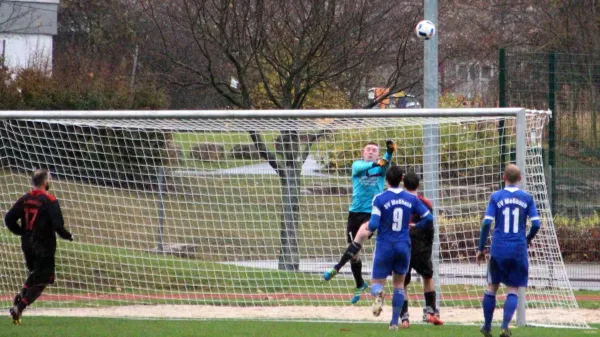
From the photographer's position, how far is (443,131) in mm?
14273

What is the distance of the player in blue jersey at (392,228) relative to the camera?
32.1 feet

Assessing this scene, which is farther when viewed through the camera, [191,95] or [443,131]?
[191,95]

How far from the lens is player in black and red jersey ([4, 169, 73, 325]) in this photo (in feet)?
34.6

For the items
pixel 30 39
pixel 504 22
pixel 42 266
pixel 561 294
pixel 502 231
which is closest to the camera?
pixel 502 231

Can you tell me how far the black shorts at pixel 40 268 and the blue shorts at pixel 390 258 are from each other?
12.4 ft

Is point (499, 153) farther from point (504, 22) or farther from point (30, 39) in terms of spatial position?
point (30, 39)

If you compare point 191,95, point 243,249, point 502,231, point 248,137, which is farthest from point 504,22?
point 502,231

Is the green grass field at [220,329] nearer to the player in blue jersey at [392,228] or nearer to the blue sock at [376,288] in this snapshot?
the blue sock at [376,288]

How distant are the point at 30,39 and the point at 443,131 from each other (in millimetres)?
23387

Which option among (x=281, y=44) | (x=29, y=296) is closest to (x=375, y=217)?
(x=29, y=296)

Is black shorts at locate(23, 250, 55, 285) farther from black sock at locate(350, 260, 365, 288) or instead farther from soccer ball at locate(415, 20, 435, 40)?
soccer ball at locate(415, 20, 435, 40)

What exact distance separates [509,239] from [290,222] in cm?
507

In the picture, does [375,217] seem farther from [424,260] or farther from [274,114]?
[274,114]

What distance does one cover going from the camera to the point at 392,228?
9.83 meters
